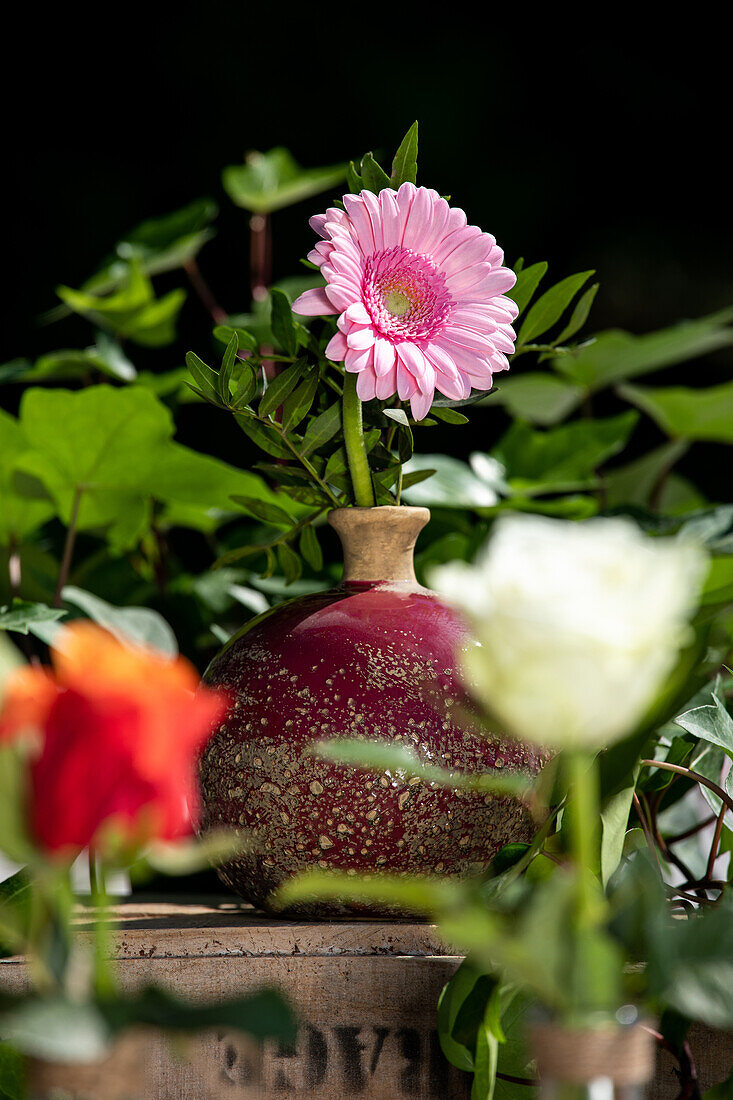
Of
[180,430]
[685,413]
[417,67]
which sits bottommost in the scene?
[180,430]

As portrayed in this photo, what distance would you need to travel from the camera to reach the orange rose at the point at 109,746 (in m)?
0.20

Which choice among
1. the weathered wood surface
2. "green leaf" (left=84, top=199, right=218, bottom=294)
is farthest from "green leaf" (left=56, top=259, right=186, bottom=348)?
the weathered wood surface

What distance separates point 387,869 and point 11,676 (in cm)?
19

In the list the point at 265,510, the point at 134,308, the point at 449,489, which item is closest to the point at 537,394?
the point at 449,489

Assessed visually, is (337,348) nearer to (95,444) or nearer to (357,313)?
(357,313)

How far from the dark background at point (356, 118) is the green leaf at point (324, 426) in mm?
741

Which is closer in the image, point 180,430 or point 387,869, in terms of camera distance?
Answer: point 387,869

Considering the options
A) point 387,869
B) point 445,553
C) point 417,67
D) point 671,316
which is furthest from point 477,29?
point 387,869

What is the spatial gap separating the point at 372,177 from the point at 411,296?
61mm

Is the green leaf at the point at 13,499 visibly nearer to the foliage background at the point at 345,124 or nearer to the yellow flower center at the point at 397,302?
the yellow flower center at the point at 397,302

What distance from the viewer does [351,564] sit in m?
0.43

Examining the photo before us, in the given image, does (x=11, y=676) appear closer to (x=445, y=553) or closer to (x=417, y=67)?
(x=445, y=553)

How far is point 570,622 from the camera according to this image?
0.66 ft

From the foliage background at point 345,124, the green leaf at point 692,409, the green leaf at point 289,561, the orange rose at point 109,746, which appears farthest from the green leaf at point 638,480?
the orange rose at point 109,746
